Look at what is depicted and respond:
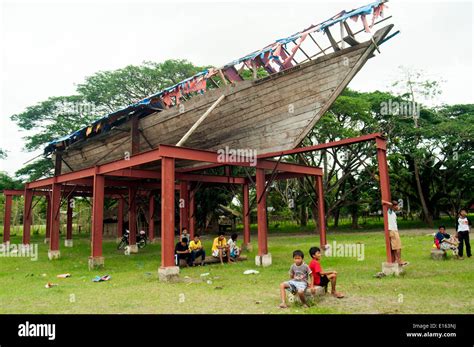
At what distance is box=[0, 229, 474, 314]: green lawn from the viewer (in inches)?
233

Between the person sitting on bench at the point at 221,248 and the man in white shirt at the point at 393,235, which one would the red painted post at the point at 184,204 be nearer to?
the person sitting on bench at the point at 221,248

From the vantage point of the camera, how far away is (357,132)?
77.6 ft

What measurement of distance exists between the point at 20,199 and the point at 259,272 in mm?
45563

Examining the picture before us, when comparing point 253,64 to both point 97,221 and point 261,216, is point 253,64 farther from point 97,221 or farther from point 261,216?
point 97,221

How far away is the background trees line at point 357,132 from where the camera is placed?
23062 mm

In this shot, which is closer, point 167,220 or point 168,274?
point 168,274

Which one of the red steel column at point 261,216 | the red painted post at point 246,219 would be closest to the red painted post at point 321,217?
the red painted post at point 246,219

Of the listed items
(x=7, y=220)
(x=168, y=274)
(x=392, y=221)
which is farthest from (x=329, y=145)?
(x=7, y=220)

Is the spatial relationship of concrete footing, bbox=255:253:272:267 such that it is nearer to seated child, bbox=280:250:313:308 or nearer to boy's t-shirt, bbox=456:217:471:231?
seated child, bbox=280:250:313:308

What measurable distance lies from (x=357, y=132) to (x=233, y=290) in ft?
61.6

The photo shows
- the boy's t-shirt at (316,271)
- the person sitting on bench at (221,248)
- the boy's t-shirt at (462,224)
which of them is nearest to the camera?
the boy's t-shirt at (316,271)

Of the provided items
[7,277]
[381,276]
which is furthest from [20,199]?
[381,276]

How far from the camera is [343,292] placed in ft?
22.7

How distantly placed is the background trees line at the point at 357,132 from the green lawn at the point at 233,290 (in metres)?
13.5
